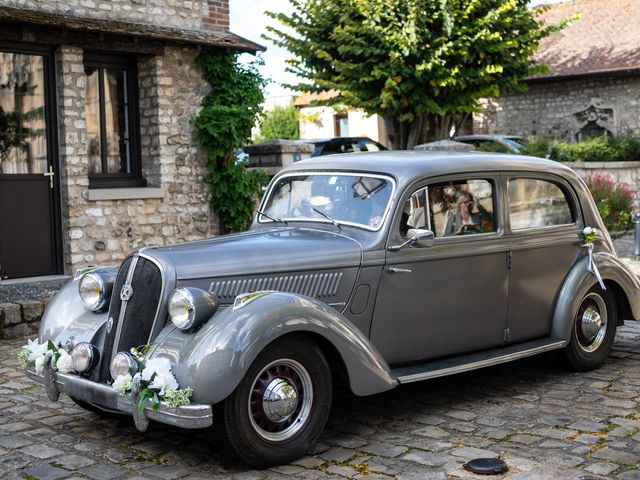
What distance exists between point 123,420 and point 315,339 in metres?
1.51

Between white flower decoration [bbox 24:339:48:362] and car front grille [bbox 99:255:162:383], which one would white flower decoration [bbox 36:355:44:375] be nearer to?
white flower decoration [bbox 24:339:48:362]

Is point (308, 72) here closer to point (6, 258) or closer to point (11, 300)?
point (6, 258)

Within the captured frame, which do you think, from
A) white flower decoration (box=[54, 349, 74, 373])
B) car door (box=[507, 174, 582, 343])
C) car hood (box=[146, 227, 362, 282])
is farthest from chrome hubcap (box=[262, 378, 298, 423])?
car door (box=[507, 174, 582, 343])

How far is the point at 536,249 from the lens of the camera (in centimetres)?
610

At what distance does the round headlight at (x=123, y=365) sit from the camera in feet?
14.4

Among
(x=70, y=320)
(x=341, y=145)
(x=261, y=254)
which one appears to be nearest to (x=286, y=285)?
(x=261, y=254)

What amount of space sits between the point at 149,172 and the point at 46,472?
783 centimetres

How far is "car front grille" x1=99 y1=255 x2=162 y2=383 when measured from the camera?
4.67 m

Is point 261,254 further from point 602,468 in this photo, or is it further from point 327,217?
point 602,468

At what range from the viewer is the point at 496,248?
5840 millimetres

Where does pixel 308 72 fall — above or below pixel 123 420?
above

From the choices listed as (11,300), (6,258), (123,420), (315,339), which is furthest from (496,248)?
(6,258)

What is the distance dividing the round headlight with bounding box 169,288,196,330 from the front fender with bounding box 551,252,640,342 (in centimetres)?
295

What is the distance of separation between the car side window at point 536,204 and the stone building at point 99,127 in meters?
6.31
